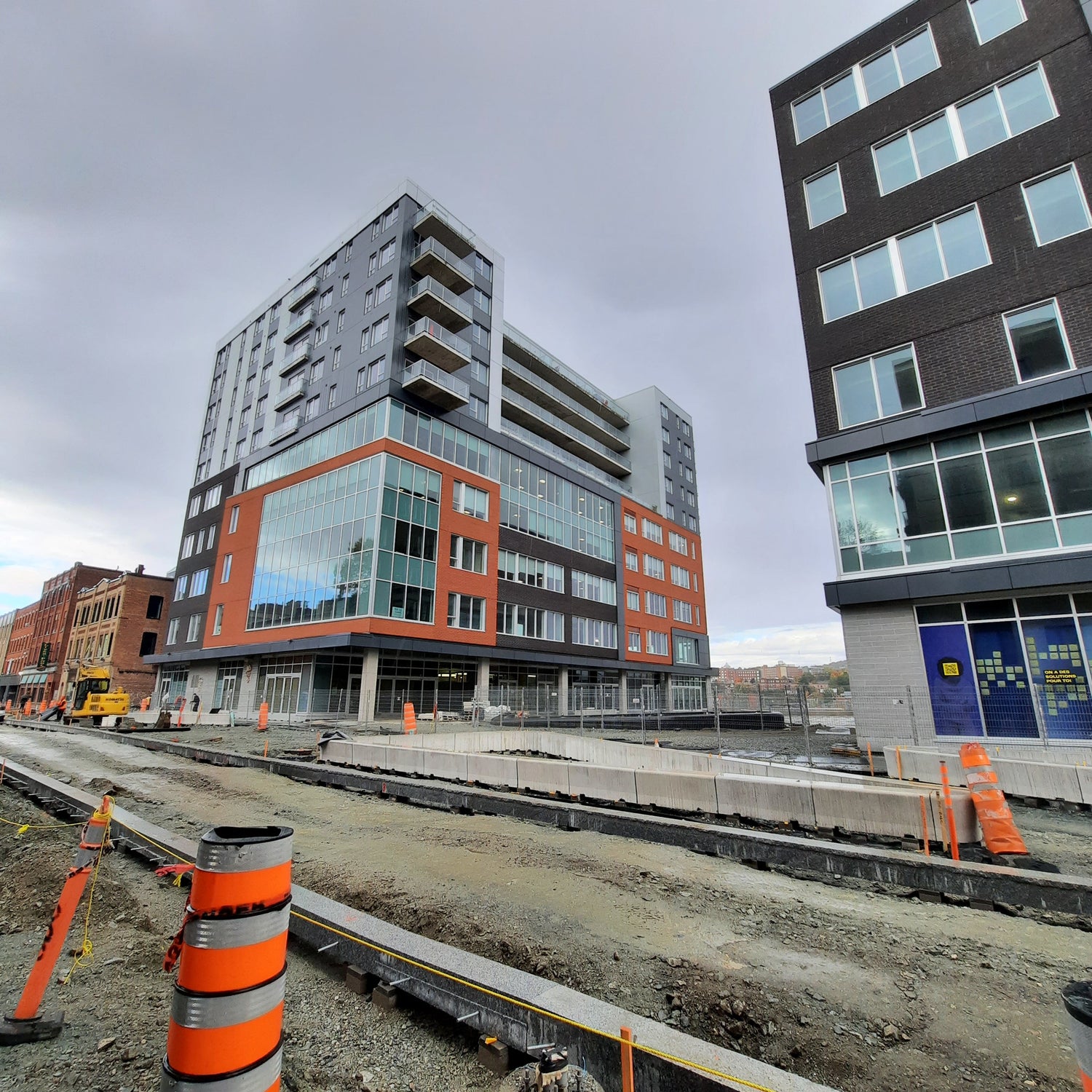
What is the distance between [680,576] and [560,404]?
22.2 meters

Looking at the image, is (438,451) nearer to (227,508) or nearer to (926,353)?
(227,508)

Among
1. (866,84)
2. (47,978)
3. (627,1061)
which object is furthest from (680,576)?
(47,978)

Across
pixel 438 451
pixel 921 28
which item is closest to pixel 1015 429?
pixel 921 28

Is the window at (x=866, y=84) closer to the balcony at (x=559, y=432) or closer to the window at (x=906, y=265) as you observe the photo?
the window at (x=906, y=265)

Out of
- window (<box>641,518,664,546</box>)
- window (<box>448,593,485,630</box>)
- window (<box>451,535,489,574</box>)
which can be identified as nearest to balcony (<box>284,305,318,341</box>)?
window (<box>451,535,489,574</box>)

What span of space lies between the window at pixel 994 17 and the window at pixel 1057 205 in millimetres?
5387

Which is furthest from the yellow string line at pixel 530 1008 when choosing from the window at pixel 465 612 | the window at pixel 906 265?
the window at pixel 465 612

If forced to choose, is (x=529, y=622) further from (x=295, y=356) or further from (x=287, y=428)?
(x=295, y=356)

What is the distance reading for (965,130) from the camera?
16.9m

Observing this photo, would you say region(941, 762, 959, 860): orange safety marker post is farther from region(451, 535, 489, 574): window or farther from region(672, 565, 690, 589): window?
region(672, 565, 690, 589): window

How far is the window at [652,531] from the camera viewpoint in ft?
177

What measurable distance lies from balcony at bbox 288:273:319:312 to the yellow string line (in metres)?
45.2

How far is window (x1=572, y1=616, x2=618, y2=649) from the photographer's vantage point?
42.6m

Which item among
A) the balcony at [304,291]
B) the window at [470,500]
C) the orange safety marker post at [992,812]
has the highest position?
the balcony at [304,291]
